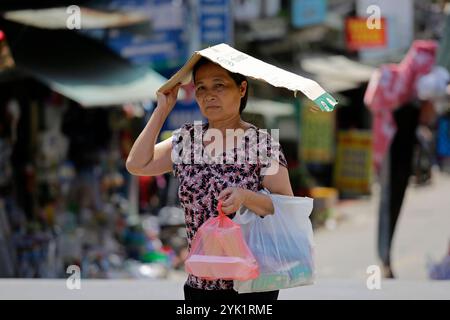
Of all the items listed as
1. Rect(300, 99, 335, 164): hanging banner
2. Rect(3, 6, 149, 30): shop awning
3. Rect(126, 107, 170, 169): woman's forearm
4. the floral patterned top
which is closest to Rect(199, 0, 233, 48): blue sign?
Rect(3, 6, 149, 30): shop awning

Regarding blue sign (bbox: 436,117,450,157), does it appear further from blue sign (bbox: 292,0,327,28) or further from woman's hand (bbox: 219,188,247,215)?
woman's hand (bbox: 219,188,247,215)

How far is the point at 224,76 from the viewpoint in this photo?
2961mm

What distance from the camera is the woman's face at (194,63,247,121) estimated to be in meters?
2.95

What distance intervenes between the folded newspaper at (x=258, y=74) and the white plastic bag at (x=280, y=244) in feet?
1.15

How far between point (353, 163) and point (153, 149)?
13.1 m

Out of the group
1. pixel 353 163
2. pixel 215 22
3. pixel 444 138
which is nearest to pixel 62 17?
pixel 215 22

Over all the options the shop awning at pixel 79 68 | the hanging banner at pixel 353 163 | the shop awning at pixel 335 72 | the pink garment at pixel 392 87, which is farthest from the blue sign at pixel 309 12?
the pink garment at pixel 392 87

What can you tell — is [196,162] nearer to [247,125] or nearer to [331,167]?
[247,125]

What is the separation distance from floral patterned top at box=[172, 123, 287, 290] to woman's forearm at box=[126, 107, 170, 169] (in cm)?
13

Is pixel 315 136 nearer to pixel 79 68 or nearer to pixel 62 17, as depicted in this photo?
pixel 79 68

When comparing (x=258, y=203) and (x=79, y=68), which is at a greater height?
(x=79, y=68)

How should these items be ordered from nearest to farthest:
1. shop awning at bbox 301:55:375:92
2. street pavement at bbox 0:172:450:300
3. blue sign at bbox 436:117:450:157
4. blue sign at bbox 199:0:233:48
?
street pavement at bbox 0:172:450:300 → blue sign at bbox 436:117:450:157 → blue sign at bbox 199:0:233:48 → shop awning at bbox 301:55:375:92

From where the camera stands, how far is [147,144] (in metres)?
3.04

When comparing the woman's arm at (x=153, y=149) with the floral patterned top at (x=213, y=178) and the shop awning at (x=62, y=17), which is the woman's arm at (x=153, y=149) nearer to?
the floral patterned top at (x=213, y=178)
